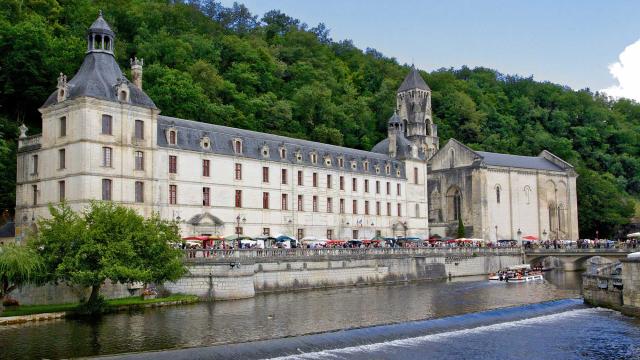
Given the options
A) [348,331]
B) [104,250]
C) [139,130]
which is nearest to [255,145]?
[139,130]

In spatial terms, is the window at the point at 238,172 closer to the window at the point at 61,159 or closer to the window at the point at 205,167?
the window at the point at 205,167

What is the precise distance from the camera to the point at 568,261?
2980 inches

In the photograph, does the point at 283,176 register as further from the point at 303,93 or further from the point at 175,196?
the point at 303,93

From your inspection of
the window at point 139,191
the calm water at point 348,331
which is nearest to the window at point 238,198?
the window at point 139,191

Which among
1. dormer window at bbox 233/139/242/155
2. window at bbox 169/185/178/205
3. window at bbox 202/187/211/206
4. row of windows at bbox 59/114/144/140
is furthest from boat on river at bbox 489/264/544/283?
row of windows at bbox 59/114/144/140

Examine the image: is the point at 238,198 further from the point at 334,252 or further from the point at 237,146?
the point at 334,252

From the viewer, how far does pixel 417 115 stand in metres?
95.4

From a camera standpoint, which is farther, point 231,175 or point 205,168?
point 231,175

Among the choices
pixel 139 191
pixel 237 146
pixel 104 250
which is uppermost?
pixel 237 146

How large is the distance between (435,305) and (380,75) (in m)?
90.2

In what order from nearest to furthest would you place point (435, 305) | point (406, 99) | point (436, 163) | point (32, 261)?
point (32, 261) → point (435, 305) → point (436, 163) → point (406, 99)

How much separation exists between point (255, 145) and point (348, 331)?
31.8 meters

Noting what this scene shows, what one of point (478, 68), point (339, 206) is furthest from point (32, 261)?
point (478, 68)

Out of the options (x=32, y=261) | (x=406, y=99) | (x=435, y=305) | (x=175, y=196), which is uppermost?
(x=406, y=99)
